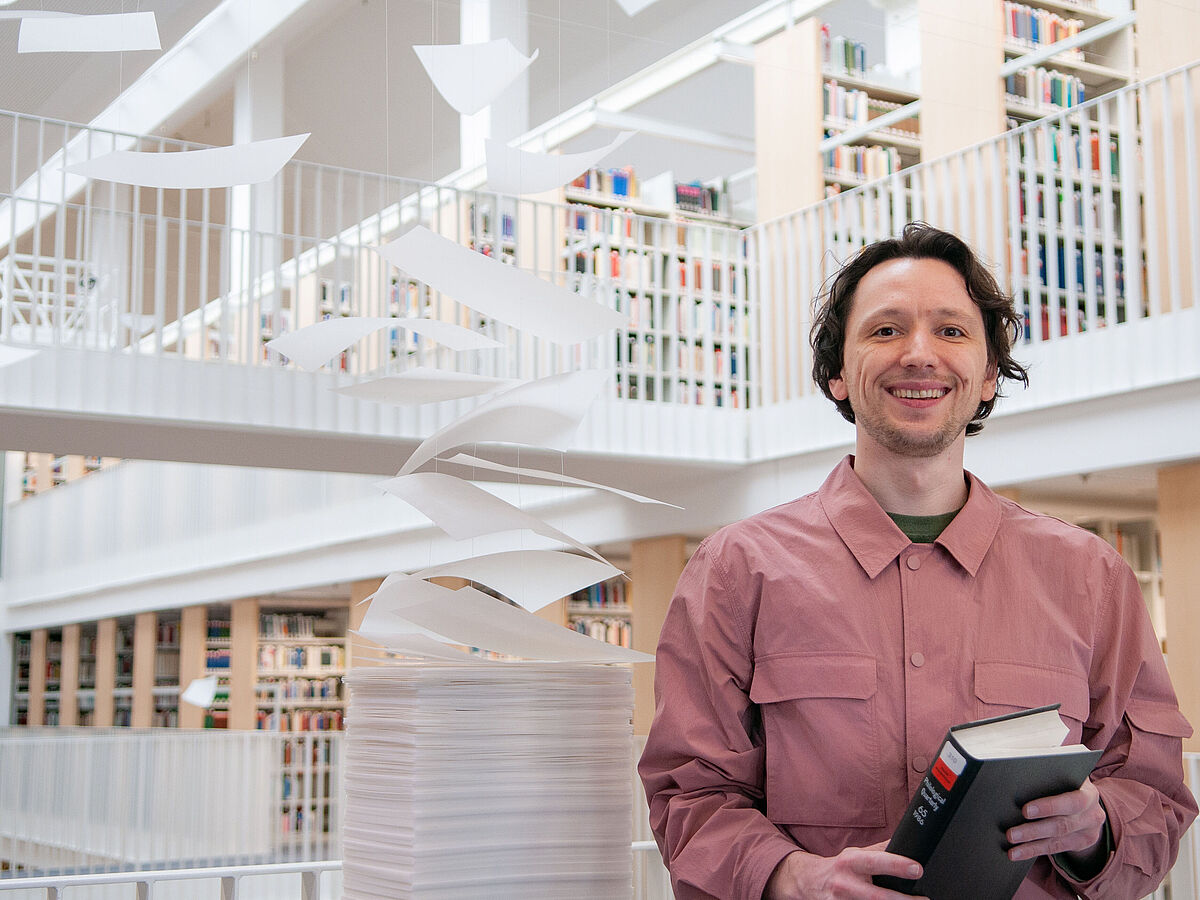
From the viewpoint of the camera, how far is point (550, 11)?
2.38 meters

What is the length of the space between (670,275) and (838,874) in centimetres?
612

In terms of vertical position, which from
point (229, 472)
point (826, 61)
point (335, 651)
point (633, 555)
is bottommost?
point (335, 651)

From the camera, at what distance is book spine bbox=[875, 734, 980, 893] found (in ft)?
3.16

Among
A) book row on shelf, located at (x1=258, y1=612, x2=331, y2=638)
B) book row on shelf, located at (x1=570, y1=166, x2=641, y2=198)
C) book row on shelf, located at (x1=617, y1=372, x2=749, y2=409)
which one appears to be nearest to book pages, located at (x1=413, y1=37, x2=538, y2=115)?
book row on shelf, located at (x1=617, y1=372, x2=749, y2=409)

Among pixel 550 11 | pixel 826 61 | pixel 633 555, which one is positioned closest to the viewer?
pixel 550 11

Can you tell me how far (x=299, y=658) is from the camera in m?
12.0

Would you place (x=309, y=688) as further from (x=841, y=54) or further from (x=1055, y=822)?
(x=1055, y=822)

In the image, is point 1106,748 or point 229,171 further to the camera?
point 229,171

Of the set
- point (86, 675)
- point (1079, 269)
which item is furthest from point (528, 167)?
point (86, 675)

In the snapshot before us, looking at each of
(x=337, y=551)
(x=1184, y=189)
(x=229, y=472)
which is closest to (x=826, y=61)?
(x=1184, y=189)

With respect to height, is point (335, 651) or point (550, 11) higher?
point (550, 11)

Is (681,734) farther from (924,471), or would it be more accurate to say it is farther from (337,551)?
(337,551)

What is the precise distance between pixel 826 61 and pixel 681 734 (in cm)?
680

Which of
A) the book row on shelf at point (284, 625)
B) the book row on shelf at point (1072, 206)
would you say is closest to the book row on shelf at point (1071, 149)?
the book row on shelf at point (1072, 206)
